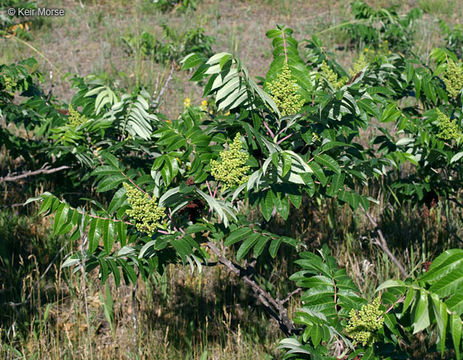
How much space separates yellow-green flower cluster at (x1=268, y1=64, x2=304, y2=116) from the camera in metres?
1.65

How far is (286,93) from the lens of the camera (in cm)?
168

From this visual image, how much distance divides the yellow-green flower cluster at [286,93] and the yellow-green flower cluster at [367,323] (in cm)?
72

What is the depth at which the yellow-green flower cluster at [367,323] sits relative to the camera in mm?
1402

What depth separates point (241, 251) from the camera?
5.36 ft

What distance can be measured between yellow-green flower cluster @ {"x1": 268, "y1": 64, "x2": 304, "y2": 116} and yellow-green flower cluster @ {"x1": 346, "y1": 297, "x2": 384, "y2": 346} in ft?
2.36

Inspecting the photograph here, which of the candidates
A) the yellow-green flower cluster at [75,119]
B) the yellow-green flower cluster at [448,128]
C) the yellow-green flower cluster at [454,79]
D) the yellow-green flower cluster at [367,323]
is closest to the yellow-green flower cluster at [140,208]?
the yellow-green flower cluster at [367,323]

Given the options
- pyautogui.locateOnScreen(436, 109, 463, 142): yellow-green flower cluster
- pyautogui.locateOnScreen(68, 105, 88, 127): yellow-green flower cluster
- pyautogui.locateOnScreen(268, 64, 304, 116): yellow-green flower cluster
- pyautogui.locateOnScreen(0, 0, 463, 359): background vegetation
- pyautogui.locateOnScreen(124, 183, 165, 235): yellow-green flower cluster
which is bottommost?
pyautogui.locateOnScreen(0, 0, 463, 359): background vegetation

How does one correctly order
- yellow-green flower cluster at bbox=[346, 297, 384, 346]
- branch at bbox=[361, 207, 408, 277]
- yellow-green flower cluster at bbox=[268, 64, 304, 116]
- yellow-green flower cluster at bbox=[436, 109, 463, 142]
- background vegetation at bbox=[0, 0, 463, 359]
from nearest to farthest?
1. yellow-green flower cluster at bbox=[346, 297, 384, 346]
2. yellow-green flower cluster at bbox=[268, 64, 304, 116]
3. yellow-green flower cluster at bbox=[436, 109, 463, 142]
4. background vegetation at bbox=[0, 0, 463, 359]
5. branch at bbox=[361, 207, 408, 277]

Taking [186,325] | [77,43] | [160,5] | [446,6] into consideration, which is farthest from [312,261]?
[446,6]

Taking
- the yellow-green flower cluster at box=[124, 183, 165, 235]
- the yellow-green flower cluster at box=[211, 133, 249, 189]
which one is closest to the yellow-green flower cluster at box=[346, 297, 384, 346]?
the yellow-green flower cluster at box=[211, 133, 249, 189]

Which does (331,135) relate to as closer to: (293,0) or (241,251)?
(241,251)

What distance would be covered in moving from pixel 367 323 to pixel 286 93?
0.82m

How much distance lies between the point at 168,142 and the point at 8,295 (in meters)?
1.62

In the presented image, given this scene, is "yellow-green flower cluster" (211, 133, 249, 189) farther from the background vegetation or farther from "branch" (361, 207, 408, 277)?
"branch" (361, 207, 408, 277)
